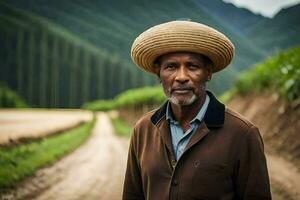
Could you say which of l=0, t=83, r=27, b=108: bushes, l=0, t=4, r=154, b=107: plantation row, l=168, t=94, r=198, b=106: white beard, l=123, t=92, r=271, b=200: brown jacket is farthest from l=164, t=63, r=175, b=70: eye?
l=0, t=83, r=27, b=108: bushes

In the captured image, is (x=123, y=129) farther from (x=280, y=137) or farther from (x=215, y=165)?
(x=215, y=165)

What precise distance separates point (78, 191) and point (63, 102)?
115 ft

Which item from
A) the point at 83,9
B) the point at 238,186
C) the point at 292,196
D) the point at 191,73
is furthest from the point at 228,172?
the point at 83,9

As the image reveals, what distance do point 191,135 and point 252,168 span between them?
316 mm

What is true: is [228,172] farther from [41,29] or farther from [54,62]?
[54,62]

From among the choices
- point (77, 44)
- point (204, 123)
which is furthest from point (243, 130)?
point (77, 44)

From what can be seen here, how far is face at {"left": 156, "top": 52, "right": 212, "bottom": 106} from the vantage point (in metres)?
2.36

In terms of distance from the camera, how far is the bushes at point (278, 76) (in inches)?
371

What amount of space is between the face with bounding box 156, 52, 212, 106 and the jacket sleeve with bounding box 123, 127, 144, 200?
1.17 feet

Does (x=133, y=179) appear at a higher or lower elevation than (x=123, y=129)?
lower

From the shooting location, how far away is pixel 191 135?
7.55 ft

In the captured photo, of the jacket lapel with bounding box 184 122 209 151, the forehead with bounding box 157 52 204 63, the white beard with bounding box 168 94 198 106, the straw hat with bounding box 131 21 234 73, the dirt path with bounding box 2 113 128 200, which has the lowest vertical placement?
the dirt path with bounding box 2 113 128 200

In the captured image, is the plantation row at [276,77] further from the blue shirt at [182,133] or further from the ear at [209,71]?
the blue shirt at [182,133]

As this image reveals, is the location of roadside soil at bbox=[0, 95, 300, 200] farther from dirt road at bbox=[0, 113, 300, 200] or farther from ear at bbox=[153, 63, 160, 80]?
ear at bbox=[153, 63, 160, 80]
